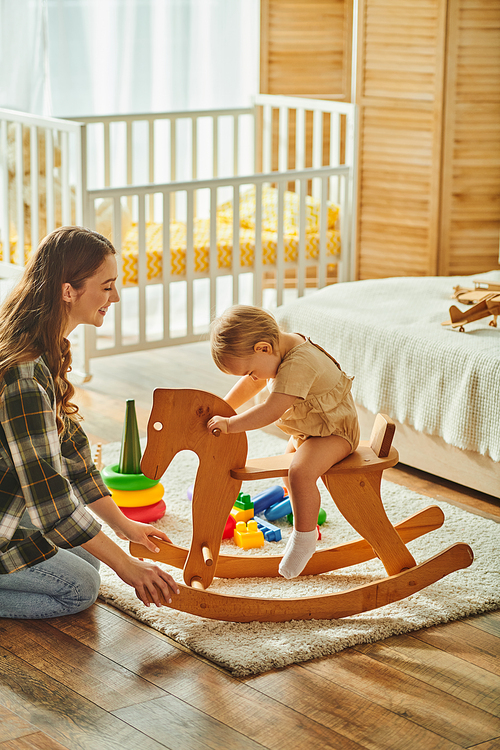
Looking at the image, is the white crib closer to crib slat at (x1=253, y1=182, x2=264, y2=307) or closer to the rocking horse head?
crib slat at (x1=253, y1=182, x2=264, y2=307)

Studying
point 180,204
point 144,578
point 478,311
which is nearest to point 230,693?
point 144,578

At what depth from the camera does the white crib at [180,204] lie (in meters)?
3.19

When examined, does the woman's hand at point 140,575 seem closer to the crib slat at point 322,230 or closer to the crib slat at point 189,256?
the crib slat at point 189,256

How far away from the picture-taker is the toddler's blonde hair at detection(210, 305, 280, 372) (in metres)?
1.55

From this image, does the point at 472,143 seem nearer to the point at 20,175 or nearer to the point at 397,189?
the point at 397,189

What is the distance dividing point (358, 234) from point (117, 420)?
1827 millimetres

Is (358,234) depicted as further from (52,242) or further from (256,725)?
(256,725)

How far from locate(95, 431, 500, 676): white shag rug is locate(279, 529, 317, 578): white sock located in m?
0.10

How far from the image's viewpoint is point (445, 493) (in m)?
2.31

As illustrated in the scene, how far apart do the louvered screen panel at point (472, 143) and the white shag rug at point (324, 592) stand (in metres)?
2.06

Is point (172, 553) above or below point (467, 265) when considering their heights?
below

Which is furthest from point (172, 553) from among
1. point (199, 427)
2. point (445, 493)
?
point (445, 493)

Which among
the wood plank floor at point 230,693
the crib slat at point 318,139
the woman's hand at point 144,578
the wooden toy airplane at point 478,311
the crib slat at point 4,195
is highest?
the crib slat at point 318,139

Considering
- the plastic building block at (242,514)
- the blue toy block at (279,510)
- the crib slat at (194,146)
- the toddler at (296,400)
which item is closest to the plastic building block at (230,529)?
the plastic building block at (242,514)
